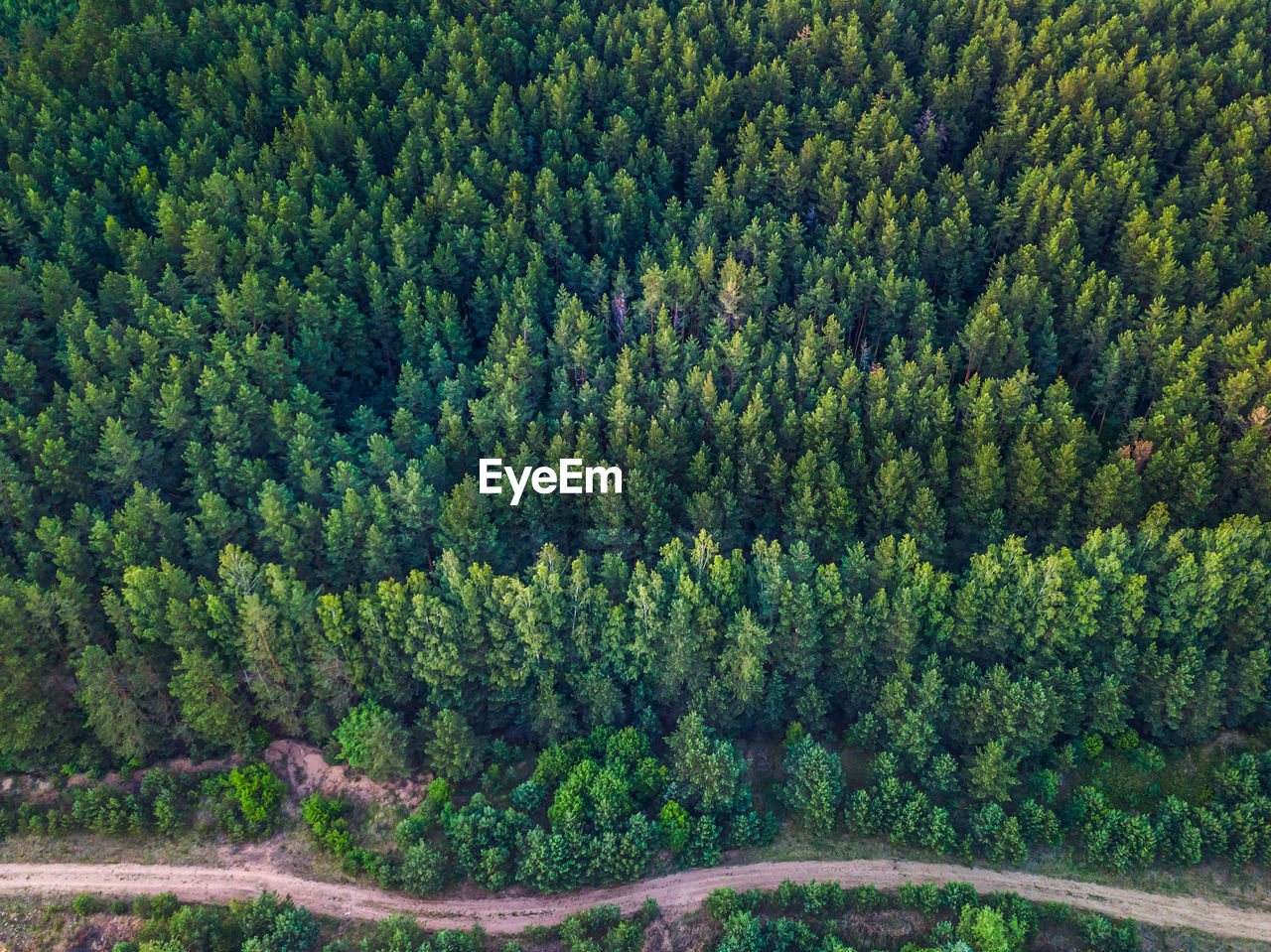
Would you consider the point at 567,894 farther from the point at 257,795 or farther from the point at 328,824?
the point at 257,795

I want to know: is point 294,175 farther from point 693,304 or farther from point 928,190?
point 928,190

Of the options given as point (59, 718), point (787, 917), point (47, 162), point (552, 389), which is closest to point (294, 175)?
point (47, 162)

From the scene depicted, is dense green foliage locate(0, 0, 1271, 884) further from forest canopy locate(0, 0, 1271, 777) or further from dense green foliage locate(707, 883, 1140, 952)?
dense green foliage locate(707, 883, 1140, 952)

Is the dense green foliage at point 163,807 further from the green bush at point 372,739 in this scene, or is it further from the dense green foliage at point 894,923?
the dense green foliage at point 894,923

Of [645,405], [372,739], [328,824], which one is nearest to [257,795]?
[328,824]

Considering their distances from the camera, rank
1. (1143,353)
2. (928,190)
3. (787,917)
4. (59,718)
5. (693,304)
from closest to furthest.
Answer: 1. (787,917)
2. (59,718)
3. (1143,353)
4. (693,304)
5. (928,190)

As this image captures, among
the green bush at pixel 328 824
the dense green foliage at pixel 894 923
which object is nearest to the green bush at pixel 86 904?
the green bush at pixel 328 824
